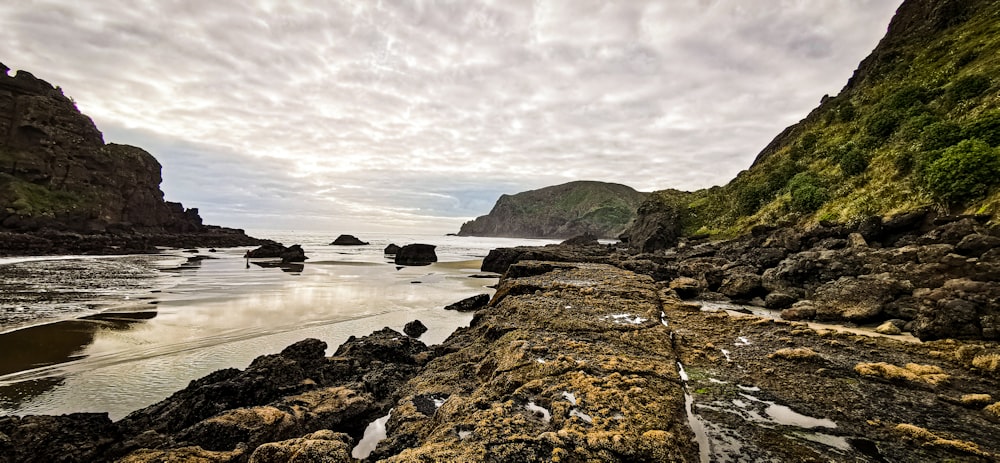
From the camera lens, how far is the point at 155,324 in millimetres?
14055

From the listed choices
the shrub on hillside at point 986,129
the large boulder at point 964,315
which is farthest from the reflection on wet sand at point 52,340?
the shrub on hillside at point 986,129

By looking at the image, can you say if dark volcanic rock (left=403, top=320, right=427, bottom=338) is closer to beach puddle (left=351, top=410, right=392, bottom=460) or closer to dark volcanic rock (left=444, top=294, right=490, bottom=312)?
dark volcanic rock (left=444, top=294, right=490, bottom=312)

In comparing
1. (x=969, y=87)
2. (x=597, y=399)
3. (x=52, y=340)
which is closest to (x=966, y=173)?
(x=969, y=87)

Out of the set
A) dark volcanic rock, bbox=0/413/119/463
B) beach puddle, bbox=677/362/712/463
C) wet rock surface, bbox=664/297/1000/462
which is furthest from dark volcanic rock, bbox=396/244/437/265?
beach puddle, bbox=677/362/712/463

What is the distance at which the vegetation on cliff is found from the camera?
1780 centimetres

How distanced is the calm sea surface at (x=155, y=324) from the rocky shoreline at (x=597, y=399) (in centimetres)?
297

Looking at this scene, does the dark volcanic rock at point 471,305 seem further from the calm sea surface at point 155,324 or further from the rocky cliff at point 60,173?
the rocky cliff at point 60,173

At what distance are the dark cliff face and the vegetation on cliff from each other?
93700 mm

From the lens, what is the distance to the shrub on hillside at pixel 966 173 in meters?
16.1

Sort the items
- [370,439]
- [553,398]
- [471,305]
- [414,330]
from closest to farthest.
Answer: [553,398], [370,439], [414,330], [471,305]

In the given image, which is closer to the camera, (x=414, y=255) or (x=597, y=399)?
(x=597, y=399)

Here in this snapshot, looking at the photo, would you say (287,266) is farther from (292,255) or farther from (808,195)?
(808,195)

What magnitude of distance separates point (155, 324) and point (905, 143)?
1724 inches

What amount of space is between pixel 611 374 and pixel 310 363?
6.60 meters
